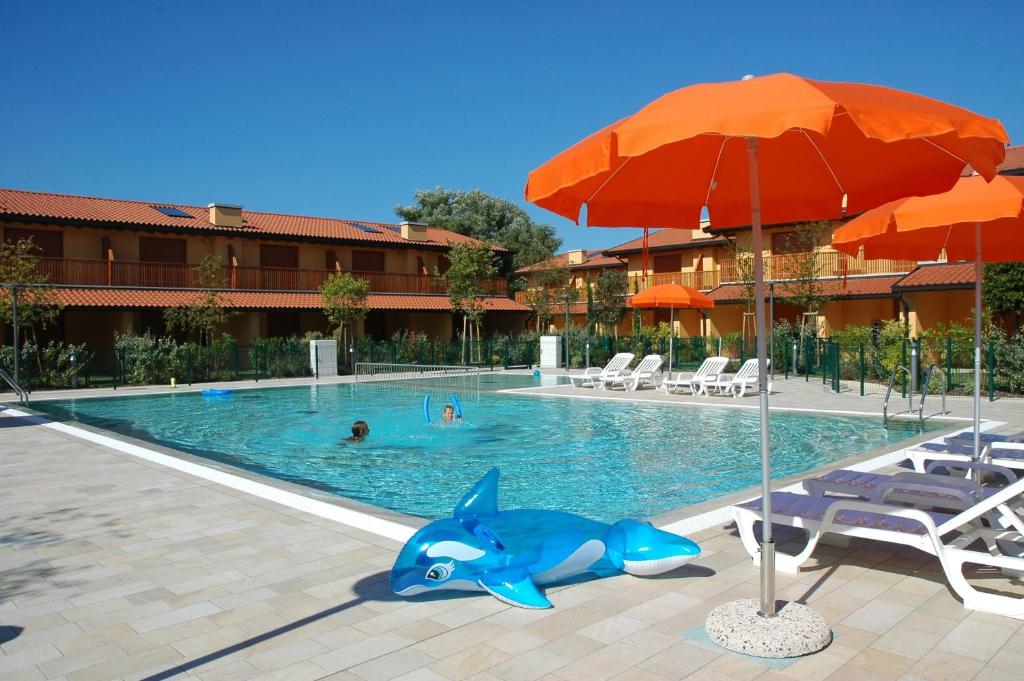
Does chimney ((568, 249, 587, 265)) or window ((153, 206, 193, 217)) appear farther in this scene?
chimney ((568, 249, 587, 265))

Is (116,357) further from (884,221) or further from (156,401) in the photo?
(884,221)

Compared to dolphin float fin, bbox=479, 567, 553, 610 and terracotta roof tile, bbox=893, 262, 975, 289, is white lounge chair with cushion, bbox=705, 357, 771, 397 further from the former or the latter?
dolphin float fin, bbox=479, 567, 553, 610

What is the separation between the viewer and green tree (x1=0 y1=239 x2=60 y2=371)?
2338cm

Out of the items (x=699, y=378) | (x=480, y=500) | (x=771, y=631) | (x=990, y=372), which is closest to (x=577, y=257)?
(x=699, y=378)

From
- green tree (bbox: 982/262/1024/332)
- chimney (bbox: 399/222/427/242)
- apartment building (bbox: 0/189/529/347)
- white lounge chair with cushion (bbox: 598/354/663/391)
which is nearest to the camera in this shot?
white lounge chair with cushion (bbox: 598/354/663/391)

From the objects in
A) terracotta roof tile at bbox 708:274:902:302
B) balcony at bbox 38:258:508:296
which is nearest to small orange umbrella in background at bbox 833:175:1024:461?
terracotta roof tile at bbox 708:274:902:302

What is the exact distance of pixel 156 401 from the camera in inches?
779

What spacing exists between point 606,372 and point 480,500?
631 inches

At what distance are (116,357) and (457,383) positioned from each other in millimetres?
10424

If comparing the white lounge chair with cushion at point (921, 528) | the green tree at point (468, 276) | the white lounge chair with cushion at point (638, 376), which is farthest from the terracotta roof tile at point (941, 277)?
the white lounge chair with cushion at point (921, 528)

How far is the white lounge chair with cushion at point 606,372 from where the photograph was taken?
20828 mm

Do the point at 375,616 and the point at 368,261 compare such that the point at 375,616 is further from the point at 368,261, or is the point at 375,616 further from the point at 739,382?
the point at 368,261

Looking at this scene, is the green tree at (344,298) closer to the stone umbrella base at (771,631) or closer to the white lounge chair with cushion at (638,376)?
the white lounge chair with cushion at (638,376)

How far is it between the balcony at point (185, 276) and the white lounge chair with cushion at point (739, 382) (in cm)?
2035
